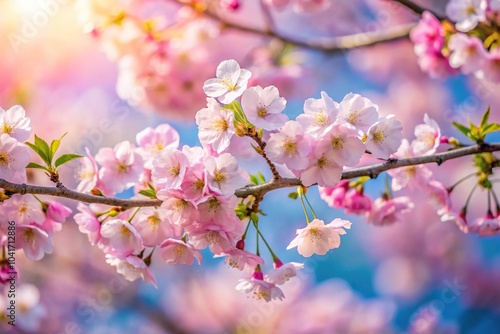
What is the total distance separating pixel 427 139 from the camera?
1.31 m

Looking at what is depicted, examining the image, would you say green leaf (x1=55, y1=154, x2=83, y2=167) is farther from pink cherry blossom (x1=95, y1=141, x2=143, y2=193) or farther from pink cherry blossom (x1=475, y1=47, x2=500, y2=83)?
pink cherry blossom (x1=475, y1=47, x2=500, y2=83)

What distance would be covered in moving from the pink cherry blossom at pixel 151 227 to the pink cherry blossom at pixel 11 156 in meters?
0.23

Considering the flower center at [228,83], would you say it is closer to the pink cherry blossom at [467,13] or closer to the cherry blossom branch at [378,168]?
the cherry blossom branch at [378,168]

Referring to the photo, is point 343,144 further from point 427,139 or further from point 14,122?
point 14,122

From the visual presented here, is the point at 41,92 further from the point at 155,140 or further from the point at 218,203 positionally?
the point at 218,203

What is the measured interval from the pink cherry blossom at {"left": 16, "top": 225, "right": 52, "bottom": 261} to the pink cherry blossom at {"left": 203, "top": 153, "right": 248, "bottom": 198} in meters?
0.39

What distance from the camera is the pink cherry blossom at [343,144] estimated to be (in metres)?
0.98

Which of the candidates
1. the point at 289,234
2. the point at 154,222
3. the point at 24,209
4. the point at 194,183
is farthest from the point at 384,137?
the point at 289,234

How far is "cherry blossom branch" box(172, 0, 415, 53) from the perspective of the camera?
1979 mm

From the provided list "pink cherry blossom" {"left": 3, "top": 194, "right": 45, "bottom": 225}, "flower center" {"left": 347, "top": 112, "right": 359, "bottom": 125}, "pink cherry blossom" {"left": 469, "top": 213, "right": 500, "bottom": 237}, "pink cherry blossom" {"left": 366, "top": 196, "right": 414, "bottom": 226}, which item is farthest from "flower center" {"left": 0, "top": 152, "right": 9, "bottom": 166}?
"pink cherry blossom" {"left": 469, "top": 213, "right": 500, "bottom": 237}

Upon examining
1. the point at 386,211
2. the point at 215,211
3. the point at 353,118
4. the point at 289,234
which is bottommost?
the point at 289,234

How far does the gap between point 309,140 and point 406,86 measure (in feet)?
8.62

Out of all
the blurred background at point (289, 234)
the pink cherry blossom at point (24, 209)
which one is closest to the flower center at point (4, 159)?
the pink cherry blossom at point (24, 209)

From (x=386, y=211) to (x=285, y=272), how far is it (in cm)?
43
